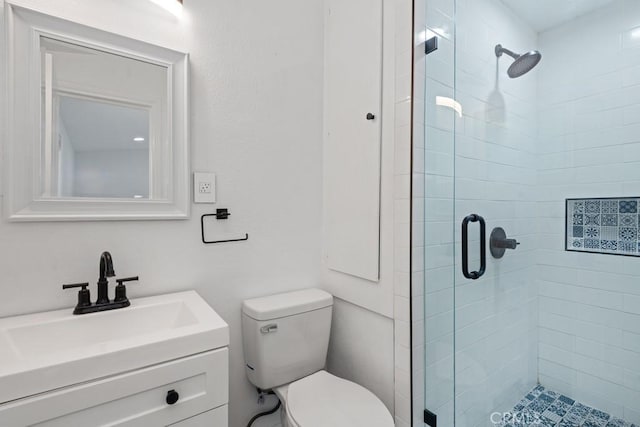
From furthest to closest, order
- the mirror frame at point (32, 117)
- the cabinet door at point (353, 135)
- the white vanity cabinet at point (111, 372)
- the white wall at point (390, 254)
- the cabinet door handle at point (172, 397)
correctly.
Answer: the cabinet door at point (353, 135), the white wall at point (390, 254), the mirror frame at point (32, 117), the cabinet door handle at point (172, 397), the white vanity cabinet at point (111, 372)

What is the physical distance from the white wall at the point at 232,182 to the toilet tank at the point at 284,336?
9cm

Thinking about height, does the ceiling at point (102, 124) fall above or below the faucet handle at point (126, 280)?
above

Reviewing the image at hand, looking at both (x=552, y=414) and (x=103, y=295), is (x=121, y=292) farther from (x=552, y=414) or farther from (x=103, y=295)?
(x=552, y=414)

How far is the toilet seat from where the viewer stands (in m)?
1.09

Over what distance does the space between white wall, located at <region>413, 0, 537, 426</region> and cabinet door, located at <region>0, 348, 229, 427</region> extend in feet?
2.60

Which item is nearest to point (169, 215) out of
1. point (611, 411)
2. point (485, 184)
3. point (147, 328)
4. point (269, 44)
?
point (147, 328)

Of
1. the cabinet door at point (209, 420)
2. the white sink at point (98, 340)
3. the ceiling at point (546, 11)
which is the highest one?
the ceiling at point (546, 11)

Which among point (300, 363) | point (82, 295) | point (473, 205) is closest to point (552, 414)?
point (473, 205)

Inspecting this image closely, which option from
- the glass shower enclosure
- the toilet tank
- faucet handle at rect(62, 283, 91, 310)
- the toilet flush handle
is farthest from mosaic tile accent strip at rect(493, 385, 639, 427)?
faucet handle at rect(62, 283, 91, 310)

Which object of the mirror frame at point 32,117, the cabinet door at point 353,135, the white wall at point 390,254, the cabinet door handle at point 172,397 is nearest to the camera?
the cabinet door handle at point 172,397

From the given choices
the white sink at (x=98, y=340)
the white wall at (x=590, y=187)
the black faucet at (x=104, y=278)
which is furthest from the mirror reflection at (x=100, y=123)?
the white wall at (x=590, y=187)

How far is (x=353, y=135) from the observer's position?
1473mm

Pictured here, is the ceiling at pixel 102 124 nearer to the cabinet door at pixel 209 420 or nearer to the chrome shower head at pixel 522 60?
the cabinet door at pixel 209 420

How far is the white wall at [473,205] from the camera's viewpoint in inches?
50.0
